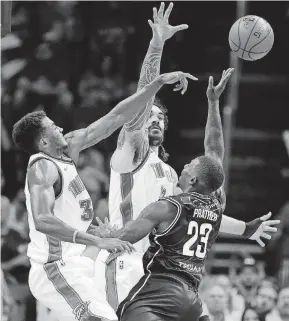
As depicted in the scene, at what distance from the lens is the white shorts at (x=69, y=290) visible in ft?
19.4

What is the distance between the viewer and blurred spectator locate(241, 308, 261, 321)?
9.55 m

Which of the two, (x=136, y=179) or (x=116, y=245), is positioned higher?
(x=136, y=179)

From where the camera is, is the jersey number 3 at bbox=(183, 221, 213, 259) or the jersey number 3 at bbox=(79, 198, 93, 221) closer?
the jersey number 3 at bbox=(183, 221, 213, 259)

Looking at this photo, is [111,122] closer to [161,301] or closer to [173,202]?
[173,202]

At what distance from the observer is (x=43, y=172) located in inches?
239

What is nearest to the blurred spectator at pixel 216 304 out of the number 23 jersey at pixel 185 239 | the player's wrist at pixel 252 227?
the player's wrist at pixel 252 227

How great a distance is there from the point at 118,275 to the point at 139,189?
30.5 inches

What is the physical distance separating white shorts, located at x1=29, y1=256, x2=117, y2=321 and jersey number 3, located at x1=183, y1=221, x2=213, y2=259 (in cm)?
79

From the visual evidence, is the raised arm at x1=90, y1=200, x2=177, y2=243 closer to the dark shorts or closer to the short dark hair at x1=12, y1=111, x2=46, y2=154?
the dark shorts

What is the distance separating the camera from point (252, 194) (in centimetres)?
1302

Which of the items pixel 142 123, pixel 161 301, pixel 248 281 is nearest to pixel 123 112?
pixel 142 123

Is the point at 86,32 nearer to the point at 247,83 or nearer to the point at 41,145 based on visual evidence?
the point at 247,83

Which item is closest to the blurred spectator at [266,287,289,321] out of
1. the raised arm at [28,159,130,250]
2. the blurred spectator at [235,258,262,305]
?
the blurred spectator at [235,258,262,305]

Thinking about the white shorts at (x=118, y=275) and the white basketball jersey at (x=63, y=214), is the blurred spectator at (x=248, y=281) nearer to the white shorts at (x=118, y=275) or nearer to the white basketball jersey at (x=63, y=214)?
the white shorts at (x=118, y=275)
